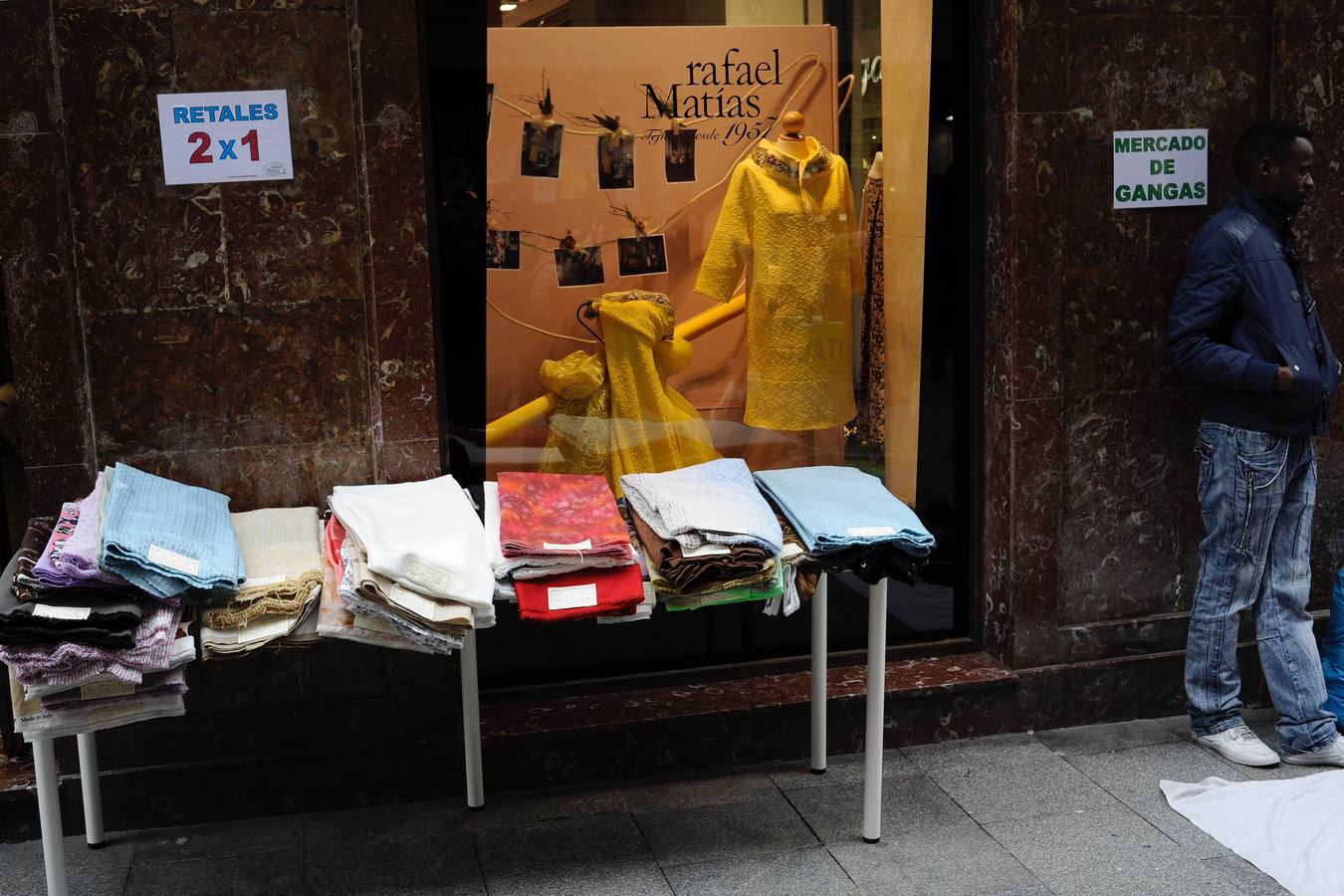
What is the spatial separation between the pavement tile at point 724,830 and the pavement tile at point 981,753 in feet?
1.89

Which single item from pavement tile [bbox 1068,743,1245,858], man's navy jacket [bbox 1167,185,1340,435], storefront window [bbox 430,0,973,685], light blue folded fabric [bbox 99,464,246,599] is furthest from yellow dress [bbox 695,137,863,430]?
light blue folded fabric [bbox 99,464,246,599]

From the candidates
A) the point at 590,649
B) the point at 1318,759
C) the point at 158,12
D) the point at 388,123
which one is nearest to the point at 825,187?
the point at 388,123

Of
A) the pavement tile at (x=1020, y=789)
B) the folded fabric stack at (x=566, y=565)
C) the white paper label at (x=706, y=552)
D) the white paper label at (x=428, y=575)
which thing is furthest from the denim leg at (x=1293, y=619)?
the white paper label at (x=428, y=575)

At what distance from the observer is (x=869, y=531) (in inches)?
143

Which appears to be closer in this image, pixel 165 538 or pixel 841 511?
pixel 165 538

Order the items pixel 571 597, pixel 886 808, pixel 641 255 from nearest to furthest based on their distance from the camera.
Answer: pixel 571 597, pixel 886 808, pixel 641 255

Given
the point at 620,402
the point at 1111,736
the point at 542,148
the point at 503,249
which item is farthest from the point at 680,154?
the point at 1111,736

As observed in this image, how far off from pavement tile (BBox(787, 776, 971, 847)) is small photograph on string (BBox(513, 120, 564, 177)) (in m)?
2.10

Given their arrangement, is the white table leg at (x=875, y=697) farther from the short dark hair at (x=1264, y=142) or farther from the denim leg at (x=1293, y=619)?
the short dark hair at (x=1264, y=142)

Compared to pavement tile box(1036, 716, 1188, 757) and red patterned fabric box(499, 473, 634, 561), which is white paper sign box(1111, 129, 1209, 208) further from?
red patterned fabric box(499, 473, 634, 561)

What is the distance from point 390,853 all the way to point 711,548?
4.44 ft

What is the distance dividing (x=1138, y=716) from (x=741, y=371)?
1875 mm

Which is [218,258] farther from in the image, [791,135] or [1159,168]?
[1159,168]

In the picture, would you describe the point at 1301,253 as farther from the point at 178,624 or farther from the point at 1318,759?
the point at 178,624
